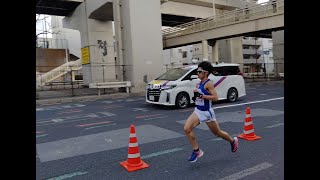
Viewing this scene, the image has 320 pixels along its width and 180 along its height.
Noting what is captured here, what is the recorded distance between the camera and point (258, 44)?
7719cm

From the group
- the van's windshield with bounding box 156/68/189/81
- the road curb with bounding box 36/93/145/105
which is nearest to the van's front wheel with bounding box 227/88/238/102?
the van's windshield with bounding box 156/68/189/81

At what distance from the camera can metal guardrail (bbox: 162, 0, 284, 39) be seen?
72.3ft

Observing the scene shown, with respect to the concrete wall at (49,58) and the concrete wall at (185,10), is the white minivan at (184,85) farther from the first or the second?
the concrete wall at (49,58)

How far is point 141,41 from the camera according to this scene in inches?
773

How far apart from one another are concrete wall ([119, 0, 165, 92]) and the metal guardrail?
8740 mm

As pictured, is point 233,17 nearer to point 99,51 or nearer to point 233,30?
point 233,30

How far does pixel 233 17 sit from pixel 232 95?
1478 cm

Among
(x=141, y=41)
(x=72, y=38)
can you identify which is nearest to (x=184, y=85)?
(x=141, y=41)

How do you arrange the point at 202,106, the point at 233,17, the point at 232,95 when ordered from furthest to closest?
1. the point at 233,17
2. the point at 232,95
3. the point at 202,106

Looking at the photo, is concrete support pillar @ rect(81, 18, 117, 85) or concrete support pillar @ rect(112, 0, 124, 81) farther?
concrete support pillar @ rect(81, 18, 117, 85)

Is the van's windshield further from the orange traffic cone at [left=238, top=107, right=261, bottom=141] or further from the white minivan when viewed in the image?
the orange traffic cone at [left=238, top=107, right=261, bottom=141]

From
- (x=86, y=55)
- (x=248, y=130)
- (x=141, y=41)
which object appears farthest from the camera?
(x=86, y=55)

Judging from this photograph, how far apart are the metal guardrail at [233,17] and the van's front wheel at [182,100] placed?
1382 centimetres
